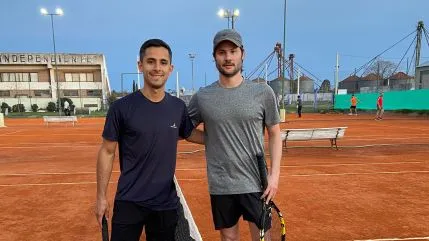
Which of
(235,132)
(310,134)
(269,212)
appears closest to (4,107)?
(310,134)

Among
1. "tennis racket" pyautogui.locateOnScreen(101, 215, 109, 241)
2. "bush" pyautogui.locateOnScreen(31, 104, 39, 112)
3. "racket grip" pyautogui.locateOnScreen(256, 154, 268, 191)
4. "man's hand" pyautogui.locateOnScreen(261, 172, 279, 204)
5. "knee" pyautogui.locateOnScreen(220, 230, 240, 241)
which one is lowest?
"bush" pyautogui.locateOnScreen(31, 104, 39, 112)

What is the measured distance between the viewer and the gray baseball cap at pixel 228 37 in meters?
2.54

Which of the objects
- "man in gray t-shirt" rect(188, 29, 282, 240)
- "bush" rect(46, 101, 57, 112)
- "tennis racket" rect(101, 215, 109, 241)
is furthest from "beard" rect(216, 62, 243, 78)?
"bush" rect(46, 101, 57, 112)

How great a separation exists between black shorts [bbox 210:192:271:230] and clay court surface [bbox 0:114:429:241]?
1608mm

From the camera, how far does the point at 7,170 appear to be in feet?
28.3

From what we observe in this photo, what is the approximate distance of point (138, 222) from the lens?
8.03 ft

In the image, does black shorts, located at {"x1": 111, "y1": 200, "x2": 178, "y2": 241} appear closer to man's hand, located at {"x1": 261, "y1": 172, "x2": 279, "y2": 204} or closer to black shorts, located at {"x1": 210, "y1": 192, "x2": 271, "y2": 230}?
black shorts, located at {"x1": 210, "y1": 192, "x2": 271, "y2": 230}

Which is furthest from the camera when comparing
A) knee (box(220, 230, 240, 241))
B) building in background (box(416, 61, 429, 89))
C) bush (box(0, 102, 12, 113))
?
bush (box(0, 102, 12, 113))

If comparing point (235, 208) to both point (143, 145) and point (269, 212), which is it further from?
point (143, 145)

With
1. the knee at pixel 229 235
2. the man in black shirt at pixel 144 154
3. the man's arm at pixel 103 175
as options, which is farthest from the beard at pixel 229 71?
the knee at pixel 229 235

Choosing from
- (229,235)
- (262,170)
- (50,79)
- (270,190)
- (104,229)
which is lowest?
(229,235)

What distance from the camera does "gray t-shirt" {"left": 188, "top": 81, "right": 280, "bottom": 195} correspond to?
2.59m

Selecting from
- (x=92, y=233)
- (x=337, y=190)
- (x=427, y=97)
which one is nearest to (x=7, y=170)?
(x=92, y=233)

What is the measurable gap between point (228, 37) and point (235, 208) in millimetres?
1307
